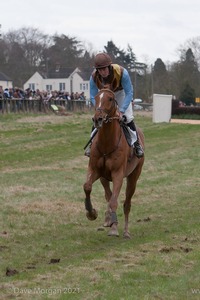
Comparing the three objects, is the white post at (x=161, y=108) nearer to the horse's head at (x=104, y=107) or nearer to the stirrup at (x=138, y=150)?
the stirrup at (x=138, y=150)

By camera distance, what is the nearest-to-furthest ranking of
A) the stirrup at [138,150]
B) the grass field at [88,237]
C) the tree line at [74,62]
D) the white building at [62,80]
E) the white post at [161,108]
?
1. the grass field at [88,237]
2. the stirrup at [138,150]
3. the white post at [161,108]
4. the tree line at [74,62]
5. the white building at [62,80]

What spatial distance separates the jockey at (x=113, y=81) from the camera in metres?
9.64

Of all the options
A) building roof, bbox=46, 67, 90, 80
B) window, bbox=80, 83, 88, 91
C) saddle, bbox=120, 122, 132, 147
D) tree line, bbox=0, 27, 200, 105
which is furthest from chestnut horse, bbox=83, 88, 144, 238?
window, bbox=80, 83, 88, 91

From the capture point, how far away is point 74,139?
30594 mm

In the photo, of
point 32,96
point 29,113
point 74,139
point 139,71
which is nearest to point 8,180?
point 74,139

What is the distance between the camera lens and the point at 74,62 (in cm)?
11725

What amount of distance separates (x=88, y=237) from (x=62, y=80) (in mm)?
105118

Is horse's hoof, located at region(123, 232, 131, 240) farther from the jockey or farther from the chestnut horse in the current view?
the jockey

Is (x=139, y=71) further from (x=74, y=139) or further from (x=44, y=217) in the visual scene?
(x=44, y=217)

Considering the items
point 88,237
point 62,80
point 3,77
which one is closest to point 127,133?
point 88,237

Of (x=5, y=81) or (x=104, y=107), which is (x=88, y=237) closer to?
(x=104, y=107)

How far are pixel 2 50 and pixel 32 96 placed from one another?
62.6 m

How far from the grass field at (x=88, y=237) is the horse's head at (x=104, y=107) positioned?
6.29ft

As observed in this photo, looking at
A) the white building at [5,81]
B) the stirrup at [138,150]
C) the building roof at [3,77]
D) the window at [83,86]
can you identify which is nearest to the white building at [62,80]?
the window at [83,86]
